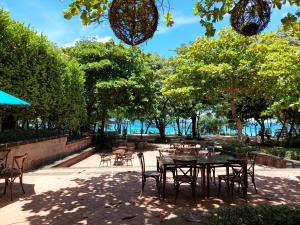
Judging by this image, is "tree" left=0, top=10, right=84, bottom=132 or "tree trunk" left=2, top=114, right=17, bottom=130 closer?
"tree" left=0, top=10, right=84, bottom=132

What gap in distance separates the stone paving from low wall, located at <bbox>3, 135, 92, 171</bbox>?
1071mm

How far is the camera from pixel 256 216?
3465 mm

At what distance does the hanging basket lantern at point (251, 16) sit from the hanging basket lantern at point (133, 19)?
132cm

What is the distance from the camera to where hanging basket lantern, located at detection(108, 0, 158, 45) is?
4.21 metres

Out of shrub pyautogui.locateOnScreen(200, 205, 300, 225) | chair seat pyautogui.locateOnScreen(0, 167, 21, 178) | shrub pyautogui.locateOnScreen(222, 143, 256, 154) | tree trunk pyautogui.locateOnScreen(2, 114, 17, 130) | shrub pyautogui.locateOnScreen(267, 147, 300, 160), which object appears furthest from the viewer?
shrub pyautogui.locateOnScreen(222, 143, 256, 154)

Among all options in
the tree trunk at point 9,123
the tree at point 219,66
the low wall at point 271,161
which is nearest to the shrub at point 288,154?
the low wall at point 271,161

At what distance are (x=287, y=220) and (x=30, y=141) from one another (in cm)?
989

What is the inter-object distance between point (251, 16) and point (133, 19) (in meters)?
1.83

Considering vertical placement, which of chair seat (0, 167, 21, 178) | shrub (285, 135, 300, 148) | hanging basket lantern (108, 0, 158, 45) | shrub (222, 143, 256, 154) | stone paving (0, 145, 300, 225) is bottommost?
stone paving (0, 145, 300, 225)

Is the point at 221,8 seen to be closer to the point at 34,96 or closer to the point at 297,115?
the point at 34,96

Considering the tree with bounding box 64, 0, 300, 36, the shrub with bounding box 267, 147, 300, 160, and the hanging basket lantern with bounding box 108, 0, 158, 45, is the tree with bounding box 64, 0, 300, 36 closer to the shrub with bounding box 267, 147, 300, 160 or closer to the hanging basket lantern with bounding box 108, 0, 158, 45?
the hanging basket lantern with bounding box 108, 0, 158, 45

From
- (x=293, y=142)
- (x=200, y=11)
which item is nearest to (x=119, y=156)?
(x=200, y=11)

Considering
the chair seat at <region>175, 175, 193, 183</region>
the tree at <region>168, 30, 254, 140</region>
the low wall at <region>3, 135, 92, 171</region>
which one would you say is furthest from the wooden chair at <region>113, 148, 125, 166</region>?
the chair seat at <region>175, 175, 193, 183</region>

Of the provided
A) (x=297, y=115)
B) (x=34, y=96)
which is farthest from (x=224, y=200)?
(x=297, y=115)
